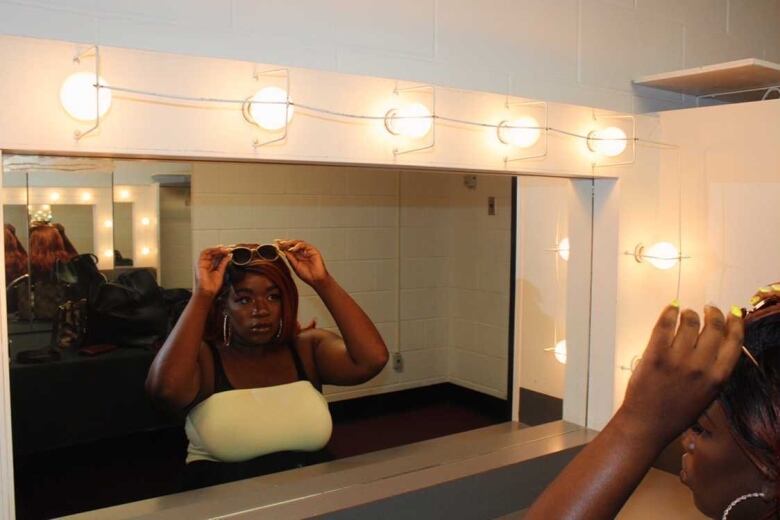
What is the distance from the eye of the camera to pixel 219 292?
1079 millimetres

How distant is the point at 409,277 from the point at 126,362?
471 mm

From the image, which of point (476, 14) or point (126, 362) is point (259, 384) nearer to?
point (126, 362)

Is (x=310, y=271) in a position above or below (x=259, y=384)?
above

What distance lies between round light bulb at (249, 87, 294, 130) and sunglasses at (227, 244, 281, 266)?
0.59ft

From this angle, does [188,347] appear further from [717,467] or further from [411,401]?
[717,467]

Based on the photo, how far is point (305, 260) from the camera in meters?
1.15

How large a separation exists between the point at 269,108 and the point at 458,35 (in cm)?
50

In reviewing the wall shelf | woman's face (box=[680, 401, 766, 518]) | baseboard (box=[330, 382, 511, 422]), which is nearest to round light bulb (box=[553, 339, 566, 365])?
baseboard (box=[330, 382, 511, 422])

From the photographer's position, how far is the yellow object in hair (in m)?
1.08

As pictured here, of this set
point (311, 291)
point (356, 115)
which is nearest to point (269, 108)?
point (356, 115)

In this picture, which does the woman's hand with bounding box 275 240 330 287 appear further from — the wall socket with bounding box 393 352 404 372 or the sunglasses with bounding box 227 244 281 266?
the wall socket with bounding box 393 352 404 372

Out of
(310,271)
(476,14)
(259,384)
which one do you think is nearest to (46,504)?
(259,384)

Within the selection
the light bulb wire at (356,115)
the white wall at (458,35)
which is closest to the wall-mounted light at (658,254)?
the light bulb wire at (356,115)

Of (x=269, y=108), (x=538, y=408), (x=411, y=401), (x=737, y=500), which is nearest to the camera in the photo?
(x=737, y=500)
